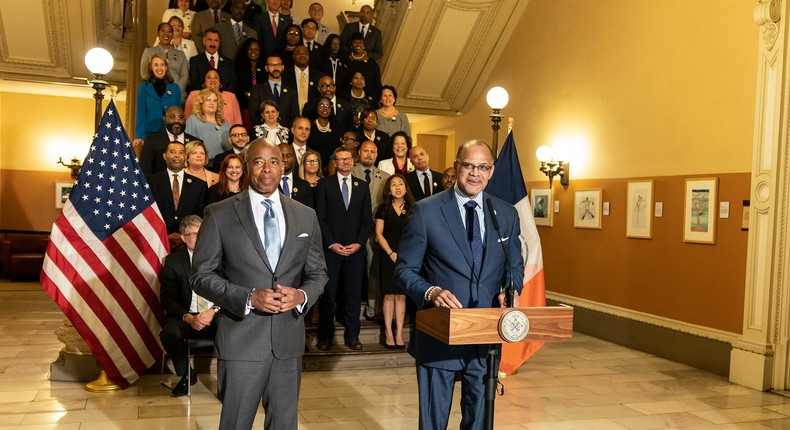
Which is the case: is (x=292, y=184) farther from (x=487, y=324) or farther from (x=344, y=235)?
(x=487, y=324)

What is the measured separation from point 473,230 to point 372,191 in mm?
4312

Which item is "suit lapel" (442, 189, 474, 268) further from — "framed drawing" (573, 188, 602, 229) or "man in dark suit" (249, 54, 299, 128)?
"framed drawing" (573, 188, 602, 229)

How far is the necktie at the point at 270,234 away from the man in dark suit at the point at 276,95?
5.15 meters

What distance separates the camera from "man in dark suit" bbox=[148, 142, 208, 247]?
6152mm

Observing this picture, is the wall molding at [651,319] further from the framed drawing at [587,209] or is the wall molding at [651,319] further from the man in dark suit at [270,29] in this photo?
the man in dark suit at [270,29]

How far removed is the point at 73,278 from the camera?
543 centimetres

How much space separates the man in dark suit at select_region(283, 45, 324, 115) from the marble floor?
144 inches

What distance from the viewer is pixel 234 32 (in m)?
9.09

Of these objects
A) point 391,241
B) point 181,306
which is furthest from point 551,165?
point 181,306

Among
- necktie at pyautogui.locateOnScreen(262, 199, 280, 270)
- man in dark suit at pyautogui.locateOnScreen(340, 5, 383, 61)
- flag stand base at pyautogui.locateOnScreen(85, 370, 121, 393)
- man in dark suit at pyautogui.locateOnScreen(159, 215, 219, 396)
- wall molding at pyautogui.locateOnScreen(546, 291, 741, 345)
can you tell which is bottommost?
flag stand base at pyautogui.locateOnScreen(85, 370, 121, 393)

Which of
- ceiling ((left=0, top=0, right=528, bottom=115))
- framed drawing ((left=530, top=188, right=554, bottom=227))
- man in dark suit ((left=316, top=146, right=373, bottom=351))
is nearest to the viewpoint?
man in dark suit ((left=316, top=146, right=373, bottom=351))

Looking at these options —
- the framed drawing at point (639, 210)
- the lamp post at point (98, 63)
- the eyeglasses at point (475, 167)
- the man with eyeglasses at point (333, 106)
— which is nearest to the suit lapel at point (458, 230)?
the eyeglasses at point (475, 167)

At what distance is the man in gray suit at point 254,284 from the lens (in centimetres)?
295

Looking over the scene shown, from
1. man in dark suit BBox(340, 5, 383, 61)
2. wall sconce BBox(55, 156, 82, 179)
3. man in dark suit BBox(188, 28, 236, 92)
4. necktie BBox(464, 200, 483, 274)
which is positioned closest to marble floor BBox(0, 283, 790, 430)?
necktie BBox(464, 200, 483, 274)
